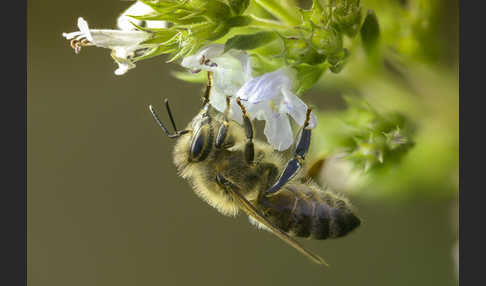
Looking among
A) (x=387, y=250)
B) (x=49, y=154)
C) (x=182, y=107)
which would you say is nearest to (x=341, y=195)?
(x=387, y=250)

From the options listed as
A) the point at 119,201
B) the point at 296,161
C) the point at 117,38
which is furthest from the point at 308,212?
the point at 119,201

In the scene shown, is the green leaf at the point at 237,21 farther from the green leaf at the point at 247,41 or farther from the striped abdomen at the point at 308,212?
the striped abdomen at the point at 308,212

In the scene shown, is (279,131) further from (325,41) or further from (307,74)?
(325,41)

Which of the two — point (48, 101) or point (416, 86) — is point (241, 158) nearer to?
point (416, 86)

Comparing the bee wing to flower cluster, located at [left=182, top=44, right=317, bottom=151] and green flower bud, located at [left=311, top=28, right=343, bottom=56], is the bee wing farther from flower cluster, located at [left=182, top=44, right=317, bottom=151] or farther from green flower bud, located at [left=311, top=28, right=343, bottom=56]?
green flower bud, located at [left=311, top=28, right=343, bottom=56]

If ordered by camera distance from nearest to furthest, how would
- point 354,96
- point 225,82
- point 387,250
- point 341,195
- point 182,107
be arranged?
point 225,82, point 341,195, point 354,96, point 387,250, point 182,107
